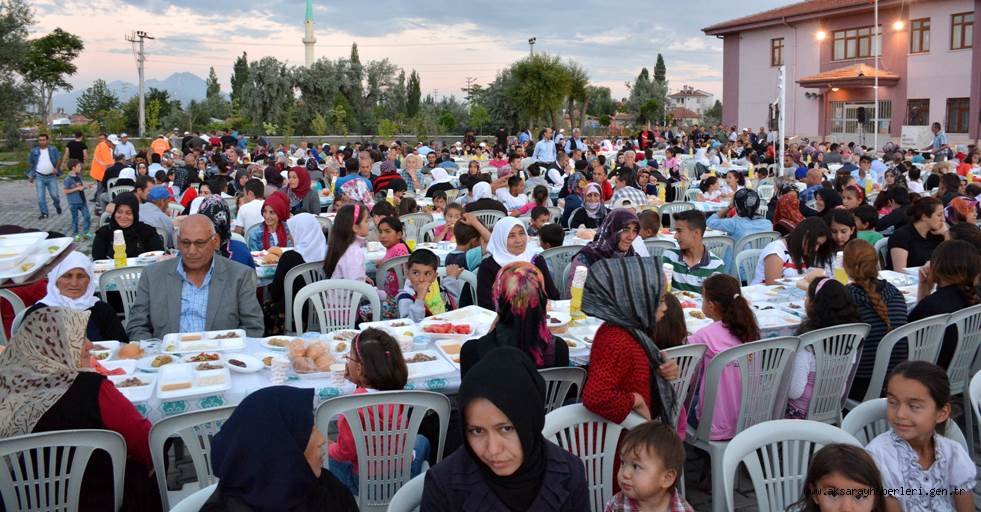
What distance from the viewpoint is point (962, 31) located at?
3102 centimetres

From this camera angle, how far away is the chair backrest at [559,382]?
4020mm

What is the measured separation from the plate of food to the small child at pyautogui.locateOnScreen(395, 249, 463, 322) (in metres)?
1.66

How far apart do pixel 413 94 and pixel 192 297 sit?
2054 inches

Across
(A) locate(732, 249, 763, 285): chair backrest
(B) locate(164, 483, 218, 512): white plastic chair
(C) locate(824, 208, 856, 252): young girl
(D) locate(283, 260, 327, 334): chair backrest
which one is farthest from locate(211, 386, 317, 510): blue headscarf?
(A) locate(732, 249, 763, 285): chair backrest

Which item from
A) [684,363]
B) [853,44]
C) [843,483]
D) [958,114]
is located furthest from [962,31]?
[843,483]

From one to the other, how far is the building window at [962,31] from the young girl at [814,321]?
103 feet

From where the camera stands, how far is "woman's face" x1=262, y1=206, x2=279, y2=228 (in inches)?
334

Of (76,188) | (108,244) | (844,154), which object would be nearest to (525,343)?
(108,244)

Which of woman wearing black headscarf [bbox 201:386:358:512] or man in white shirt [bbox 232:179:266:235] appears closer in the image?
woman wearing black headscarf [bbox 201:386:358:512]

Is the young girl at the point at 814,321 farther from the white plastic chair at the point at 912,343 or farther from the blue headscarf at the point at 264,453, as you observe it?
the blue headscarf at the point at 264,453

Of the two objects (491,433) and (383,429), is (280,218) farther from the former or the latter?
(491,433)

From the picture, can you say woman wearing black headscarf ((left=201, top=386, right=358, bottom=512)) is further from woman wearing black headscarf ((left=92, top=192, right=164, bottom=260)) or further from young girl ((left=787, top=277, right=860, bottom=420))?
woman wearing black headscarf ((left=92, top=192, right=164, bottom=260))

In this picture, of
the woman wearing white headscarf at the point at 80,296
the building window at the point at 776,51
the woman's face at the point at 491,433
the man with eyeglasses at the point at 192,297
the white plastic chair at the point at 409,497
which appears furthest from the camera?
the building window at the point at 776,51

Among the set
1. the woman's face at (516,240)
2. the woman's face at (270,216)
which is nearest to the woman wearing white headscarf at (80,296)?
the woman's face at (516,240)
